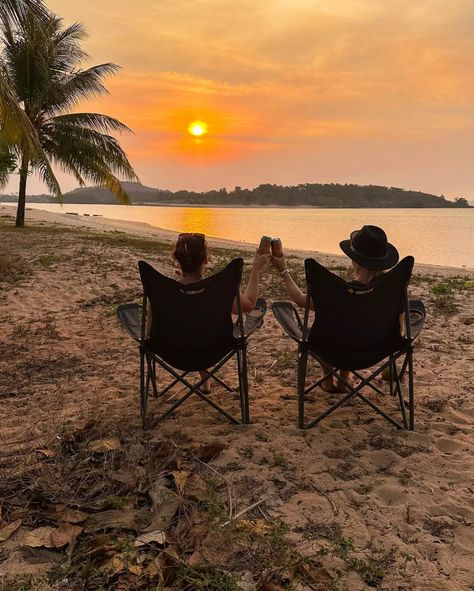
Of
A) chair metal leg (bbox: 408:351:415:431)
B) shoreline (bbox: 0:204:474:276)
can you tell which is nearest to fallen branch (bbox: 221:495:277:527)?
chair metal leg (bbox: 408:351:415:431)

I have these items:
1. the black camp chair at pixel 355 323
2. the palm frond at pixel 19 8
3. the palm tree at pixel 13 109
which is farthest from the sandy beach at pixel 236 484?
the palm frond at pixel 19 8

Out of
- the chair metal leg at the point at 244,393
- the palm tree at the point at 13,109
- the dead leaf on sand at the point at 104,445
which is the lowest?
the dead leaf on sand at the point at 104,445

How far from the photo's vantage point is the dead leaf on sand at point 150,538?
2053 millimetres

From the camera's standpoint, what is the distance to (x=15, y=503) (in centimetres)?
234

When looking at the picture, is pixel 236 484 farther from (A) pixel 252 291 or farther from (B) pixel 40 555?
(A) pixel 252 291

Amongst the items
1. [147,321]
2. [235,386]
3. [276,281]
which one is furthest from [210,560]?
[276,281]

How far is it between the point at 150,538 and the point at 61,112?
18114 millimetres

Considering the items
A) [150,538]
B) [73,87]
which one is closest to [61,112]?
[73,87]

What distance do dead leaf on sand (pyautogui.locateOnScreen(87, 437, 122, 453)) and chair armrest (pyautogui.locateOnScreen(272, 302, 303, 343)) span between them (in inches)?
50.0

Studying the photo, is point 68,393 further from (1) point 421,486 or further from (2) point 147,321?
(1) point 421,486

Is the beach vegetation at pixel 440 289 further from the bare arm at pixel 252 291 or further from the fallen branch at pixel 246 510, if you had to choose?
the fallen branch at pixel 246 510

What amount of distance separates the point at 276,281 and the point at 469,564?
6827 mm

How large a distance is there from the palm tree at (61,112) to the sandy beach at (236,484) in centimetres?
1362

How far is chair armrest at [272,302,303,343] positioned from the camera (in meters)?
3.41
